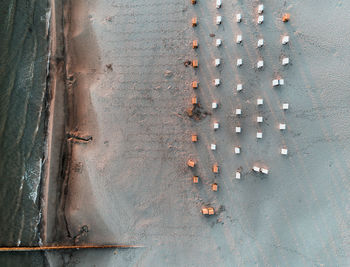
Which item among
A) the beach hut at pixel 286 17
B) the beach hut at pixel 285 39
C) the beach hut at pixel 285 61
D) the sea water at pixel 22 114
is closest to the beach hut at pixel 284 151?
the beach hut at pixel 285 61

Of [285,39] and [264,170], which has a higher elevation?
[285,39]

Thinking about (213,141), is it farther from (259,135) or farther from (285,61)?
(285,61)

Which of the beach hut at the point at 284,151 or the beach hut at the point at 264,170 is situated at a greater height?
the beach hut at the point at 284,151

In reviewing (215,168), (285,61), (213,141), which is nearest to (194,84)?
(213,141)

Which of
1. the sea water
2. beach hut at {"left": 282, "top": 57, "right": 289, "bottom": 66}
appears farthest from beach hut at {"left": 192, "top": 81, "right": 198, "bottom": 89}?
the sea water

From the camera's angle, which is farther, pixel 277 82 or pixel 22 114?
pixel 22 114

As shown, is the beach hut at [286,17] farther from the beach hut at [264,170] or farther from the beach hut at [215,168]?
the beach hut at [215,168]
